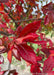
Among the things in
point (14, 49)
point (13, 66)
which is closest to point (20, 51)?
point (14, 49)

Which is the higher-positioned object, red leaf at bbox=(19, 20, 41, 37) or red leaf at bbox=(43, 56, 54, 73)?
red leaf at bbox=(19, 20, 41, 37)

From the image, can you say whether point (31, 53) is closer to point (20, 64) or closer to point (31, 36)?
point (31, 36)

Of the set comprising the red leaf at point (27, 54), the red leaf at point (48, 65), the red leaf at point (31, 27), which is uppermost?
the red leaf at point (31, 27)

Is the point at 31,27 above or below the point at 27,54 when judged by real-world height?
above

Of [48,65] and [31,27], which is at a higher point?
[31,27]

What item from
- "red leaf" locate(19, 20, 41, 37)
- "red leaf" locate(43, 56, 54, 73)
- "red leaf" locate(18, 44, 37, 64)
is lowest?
"red leaf" locate(43, 56, 54, 73)

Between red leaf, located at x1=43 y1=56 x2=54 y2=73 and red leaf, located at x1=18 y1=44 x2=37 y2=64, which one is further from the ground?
red leaf, located at x1=18 y1=44 x2=37 y2=64

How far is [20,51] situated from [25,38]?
2.7 inches

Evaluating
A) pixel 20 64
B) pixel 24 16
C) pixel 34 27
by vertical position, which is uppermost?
pixel 34 27

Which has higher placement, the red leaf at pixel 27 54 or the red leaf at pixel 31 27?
the red leaf at pixel 31 27

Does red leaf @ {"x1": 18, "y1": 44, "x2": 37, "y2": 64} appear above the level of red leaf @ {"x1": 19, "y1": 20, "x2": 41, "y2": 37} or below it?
below

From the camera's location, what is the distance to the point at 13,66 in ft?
7.26

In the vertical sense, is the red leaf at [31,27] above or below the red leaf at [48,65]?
above

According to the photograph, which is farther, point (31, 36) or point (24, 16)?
point (24, 16)
